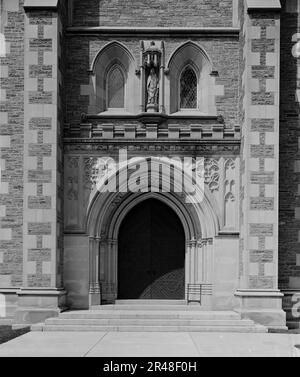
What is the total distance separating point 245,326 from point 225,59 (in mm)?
6512

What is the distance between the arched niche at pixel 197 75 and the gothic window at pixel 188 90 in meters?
0.10

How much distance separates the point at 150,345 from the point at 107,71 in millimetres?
7764

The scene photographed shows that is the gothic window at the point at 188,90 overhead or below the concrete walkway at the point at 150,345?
overhead

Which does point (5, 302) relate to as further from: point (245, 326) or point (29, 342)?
point (245, 326)

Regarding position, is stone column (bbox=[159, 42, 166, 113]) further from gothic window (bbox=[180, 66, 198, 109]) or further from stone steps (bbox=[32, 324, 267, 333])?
stone steps (bbox=[32, 324, 267, 333])

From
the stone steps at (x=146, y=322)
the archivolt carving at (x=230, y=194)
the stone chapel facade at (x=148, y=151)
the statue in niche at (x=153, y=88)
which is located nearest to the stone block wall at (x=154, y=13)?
the stone chapel facade at (x=148, y=151)

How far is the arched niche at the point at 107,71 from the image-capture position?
57.6 ft

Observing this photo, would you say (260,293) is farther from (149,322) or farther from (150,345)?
(150,345)

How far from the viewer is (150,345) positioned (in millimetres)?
12664

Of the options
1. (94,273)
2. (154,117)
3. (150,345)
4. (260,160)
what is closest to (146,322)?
(94,273)

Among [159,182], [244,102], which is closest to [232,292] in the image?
[159,182]

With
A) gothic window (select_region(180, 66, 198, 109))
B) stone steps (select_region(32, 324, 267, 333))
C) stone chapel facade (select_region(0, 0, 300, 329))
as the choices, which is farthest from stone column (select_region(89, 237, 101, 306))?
gothic window (select_region(180, 66, 198, 109))

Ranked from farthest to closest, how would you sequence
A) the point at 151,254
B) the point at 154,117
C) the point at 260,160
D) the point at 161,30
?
1. the point at 151,254
2. the point at 161,30
3. the point at 154,117
4. the point at 260,160

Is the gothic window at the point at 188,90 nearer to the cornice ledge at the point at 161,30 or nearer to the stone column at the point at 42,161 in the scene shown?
the cornice ledge at the point at 161,30
